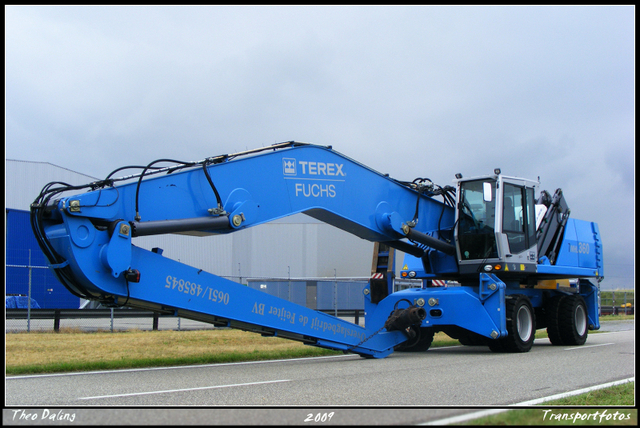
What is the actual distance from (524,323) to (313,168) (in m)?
5.75

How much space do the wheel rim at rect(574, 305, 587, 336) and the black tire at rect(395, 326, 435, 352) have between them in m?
3.93

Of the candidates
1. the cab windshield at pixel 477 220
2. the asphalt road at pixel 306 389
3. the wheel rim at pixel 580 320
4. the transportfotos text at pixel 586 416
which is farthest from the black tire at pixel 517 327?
the transportfotos text at pixel 586 416

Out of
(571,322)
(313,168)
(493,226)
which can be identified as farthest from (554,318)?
(313,168)

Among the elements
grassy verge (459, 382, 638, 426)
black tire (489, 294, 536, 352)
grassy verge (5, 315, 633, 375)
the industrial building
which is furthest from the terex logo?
the industrial building

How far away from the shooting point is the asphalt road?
5488mm

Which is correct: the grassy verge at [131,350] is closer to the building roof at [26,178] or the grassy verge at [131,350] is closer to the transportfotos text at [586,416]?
the transportfotos text at [586,416]

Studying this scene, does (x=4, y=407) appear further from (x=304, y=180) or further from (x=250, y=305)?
(x=304, y=180)

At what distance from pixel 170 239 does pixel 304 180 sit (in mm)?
29278

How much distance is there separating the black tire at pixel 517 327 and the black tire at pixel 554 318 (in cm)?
196

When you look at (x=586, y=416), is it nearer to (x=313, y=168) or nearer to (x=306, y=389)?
(x=306, y=389)

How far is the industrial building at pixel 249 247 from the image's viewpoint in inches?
1231

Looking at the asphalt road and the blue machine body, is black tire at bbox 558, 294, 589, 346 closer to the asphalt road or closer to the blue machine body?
the blue machine body

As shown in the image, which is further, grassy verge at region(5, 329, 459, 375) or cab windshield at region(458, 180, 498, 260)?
cab windshield at region(458, 180, 498, 260)

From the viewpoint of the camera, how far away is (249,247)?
4278 centimetres
